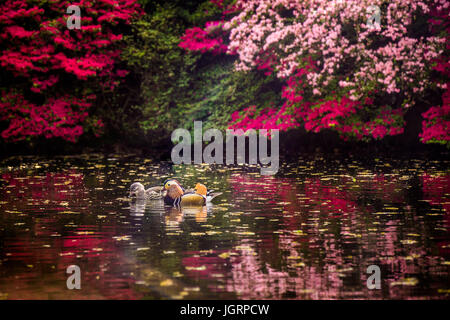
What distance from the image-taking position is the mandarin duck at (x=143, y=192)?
1450 cm

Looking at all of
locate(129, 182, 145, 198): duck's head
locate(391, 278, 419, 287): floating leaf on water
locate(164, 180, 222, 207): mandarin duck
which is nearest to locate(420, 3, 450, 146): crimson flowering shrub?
locate(164, 180, 222, 207): mandarin duck

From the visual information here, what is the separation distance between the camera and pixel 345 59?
23.9 meters

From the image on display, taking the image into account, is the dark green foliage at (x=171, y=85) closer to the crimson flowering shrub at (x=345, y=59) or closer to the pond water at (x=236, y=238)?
the crimson flowering shrub at (x=345, y=59)

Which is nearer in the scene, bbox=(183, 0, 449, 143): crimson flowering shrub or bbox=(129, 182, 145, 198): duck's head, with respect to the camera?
bbox=(129, 182, 145, 198): duck's head

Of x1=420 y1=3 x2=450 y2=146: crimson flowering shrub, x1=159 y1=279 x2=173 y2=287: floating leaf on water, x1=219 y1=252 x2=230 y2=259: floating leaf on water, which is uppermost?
x1=420 y1=3 x2=450 y2=146: crimson flowering shrub

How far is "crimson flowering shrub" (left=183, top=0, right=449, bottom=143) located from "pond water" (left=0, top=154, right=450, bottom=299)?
17.4ft

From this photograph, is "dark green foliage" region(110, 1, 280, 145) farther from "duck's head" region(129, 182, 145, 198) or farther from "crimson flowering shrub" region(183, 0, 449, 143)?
"duck's head" region(129, 182, 145, 198)

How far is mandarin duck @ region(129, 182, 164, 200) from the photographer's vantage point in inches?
571

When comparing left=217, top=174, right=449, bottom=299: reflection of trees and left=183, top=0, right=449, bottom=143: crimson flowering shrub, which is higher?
left=183, top=0, right=449, bottom=143: crimson flowering shrub

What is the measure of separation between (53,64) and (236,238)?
16.2 metres

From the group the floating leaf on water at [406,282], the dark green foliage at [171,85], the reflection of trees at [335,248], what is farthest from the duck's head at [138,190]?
the dark green foliage at [171,85]

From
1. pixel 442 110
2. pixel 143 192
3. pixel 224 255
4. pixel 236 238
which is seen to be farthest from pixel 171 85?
pixel 224 255

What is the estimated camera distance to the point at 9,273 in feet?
28.6
